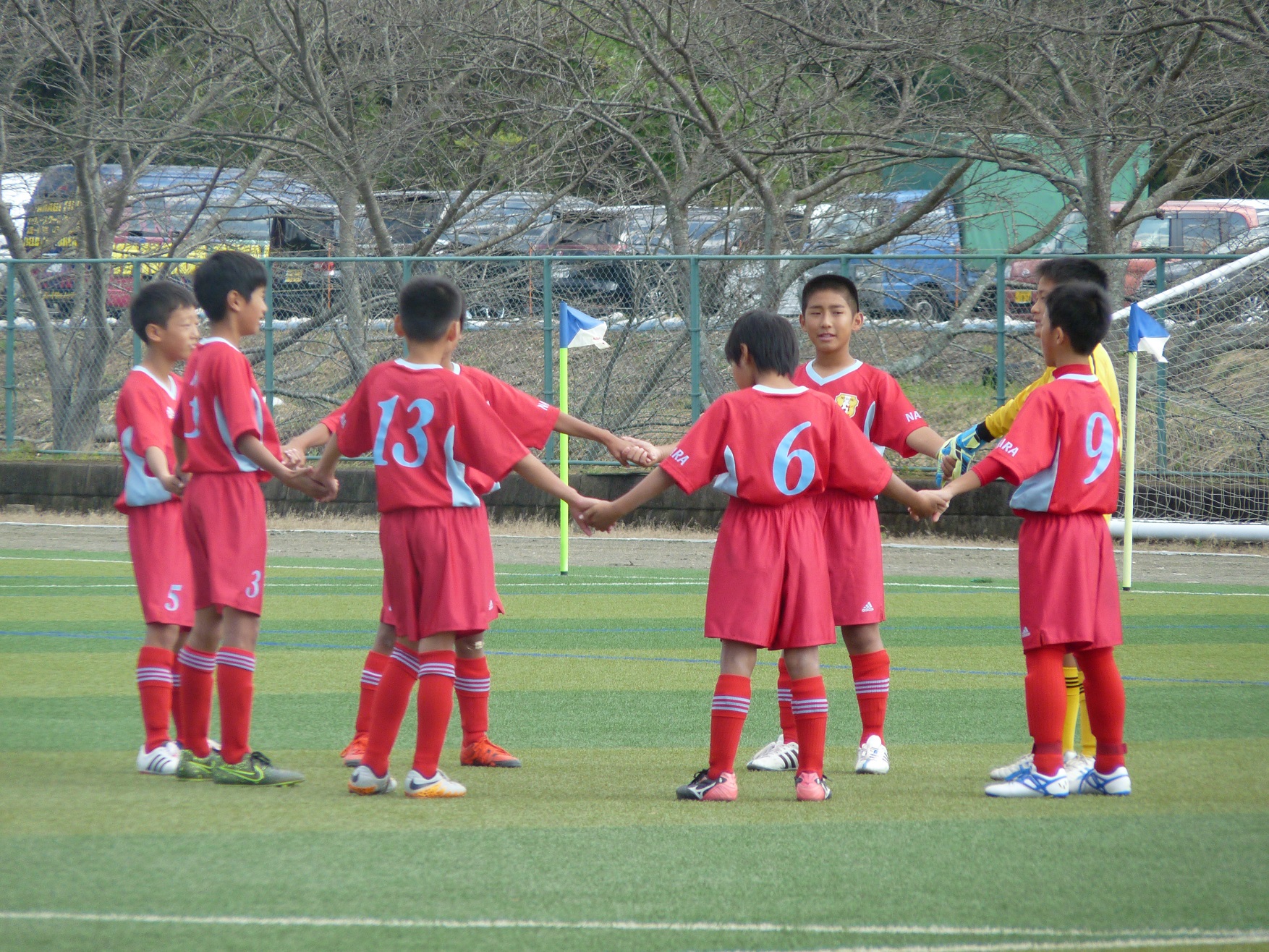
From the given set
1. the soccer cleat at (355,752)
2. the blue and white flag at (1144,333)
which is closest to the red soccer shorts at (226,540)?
the soccer cleat at (355,752)

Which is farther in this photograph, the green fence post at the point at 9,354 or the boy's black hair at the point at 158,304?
the green fence post at the point at 9,354

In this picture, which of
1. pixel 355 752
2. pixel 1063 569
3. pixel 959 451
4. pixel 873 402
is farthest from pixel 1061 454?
pixel 355 752

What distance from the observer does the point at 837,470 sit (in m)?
5.31

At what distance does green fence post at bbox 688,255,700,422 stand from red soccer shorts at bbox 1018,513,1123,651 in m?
10.9

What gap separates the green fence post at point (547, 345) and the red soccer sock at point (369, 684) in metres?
10.7

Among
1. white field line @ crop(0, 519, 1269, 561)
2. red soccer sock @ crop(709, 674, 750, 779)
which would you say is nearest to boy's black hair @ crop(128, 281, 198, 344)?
red soccer sock @ crop(709, 674, 750, 779)

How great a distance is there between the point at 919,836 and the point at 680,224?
1462cm

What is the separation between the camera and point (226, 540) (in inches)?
208

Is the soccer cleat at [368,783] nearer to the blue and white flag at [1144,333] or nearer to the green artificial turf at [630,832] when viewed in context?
the green artificial turf at [630,832]

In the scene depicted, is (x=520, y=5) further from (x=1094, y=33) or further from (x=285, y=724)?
(x=285, y=724)

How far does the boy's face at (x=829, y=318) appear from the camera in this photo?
5883 mm

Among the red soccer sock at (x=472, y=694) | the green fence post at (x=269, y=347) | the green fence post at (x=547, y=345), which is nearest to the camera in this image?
the red soccer sock at (x=472, y=694)

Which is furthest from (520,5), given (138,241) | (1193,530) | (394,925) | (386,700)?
(394,925)

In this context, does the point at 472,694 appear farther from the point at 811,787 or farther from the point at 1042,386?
the point at 1042,386
